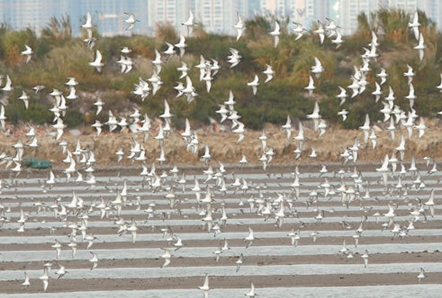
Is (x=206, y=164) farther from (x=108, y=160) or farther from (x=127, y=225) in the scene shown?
(x=127, y=225)

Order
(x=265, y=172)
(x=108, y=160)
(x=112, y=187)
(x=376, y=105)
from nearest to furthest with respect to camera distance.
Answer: (x=112, y=187), (x=265, y=172), (x=108, y=160), (x=376, y=105)

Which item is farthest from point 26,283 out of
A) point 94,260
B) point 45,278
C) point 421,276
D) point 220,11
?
point 220,11

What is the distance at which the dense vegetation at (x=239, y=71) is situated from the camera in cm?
3744

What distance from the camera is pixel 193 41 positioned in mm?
44500

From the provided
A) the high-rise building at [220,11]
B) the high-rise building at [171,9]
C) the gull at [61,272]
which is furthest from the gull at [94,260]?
the high-rise building at [171,9]

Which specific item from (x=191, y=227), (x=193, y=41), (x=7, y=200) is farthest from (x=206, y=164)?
(x=193, y=41)

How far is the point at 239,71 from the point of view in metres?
41.8

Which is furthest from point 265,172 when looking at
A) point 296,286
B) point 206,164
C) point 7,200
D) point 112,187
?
point 296,286

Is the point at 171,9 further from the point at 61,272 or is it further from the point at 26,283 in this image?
the point at 26,283

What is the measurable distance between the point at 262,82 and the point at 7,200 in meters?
15.7

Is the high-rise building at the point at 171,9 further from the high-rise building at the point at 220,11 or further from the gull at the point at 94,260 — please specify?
the gull at the point at 94,260

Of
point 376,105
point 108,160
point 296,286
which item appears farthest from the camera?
point 376,105

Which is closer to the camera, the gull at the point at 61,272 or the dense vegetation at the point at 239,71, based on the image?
the gull at the point at 61,272

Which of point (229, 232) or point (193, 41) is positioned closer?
point (229, 232)
